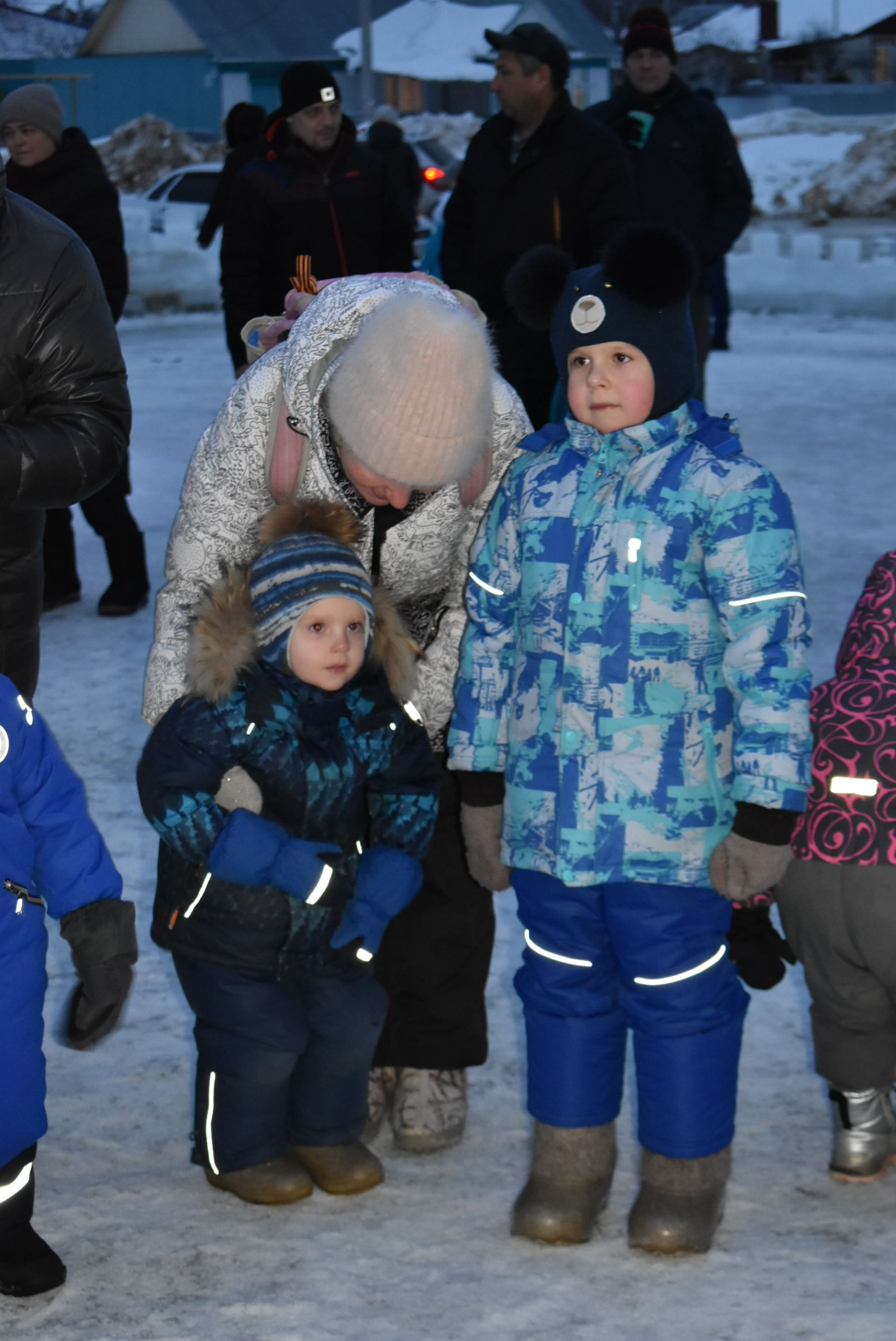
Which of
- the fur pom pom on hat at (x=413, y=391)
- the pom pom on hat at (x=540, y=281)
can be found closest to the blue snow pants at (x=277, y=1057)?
the fur pom pom on hat at (x=413, y=391)

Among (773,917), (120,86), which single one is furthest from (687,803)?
(120,86)

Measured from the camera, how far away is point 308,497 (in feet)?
8.32

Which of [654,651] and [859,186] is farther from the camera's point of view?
[859,186]

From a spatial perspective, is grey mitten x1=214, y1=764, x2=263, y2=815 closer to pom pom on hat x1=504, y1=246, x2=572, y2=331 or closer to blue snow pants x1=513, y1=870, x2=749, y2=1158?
blue snow pants x1=513, y1=870, x2=749, y2=1158

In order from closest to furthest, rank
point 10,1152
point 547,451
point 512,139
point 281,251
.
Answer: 1. point 10,1152
2. point 547,451
3. point 512,139
4. point 281,251

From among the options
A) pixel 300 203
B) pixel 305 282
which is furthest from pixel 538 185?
pixel 305 282

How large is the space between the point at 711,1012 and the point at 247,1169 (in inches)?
30.6

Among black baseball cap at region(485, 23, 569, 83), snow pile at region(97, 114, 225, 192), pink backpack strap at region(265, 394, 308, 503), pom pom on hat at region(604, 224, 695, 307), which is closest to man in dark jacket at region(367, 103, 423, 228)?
black baseball cap at region(485, 23, 569, 83)

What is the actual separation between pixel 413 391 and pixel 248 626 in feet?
1.42

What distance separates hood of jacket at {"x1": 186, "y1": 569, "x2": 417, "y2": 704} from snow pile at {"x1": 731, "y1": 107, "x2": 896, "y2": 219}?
66.3 feet

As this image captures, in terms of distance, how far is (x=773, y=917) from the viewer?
3.72m

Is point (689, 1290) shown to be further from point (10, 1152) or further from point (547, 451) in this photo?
point (547, 451)

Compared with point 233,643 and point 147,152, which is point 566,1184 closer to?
point 233,643

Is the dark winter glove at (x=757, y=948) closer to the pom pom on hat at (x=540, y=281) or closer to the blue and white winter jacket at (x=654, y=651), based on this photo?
the blue and white winter jacket at (x=654, y=651)
